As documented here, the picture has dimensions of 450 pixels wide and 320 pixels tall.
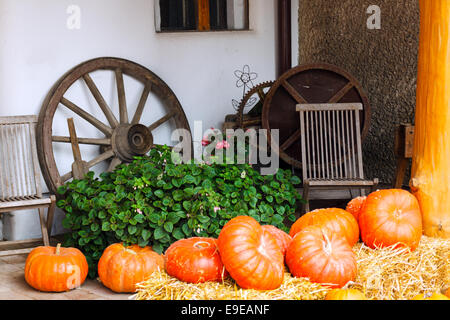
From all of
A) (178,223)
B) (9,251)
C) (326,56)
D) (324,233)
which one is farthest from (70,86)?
(324,233)

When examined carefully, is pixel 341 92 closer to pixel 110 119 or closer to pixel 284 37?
pixel 284 37

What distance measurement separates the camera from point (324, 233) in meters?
2.34

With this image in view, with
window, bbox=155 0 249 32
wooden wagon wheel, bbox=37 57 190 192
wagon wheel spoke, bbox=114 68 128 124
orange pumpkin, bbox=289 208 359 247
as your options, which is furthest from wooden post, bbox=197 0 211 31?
orange pumpkin, bbox=289 208 359 247

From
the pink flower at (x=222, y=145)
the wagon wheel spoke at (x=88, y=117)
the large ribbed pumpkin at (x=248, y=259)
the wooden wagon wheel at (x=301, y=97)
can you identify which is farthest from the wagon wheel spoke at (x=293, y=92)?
the large ribbed pumpkin at (x=248, y=259)

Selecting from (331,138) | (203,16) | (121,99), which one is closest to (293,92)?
(331,138)

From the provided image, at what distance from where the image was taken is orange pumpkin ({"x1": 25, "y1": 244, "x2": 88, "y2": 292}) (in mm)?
3471

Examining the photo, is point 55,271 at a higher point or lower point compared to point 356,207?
lower

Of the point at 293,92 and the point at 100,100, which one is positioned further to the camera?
the point at 100,100

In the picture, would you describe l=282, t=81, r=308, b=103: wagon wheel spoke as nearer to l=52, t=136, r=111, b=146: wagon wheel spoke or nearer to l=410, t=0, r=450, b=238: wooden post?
l=52, t=136, r=111, b=146: wagon wheel spoke

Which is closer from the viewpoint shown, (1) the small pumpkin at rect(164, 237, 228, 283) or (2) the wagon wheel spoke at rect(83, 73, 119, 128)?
(1) the small pumpkin at rect(164, 237, 228, 283)

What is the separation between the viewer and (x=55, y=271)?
11.4ft

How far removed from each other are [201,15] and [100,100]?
1.50 m
